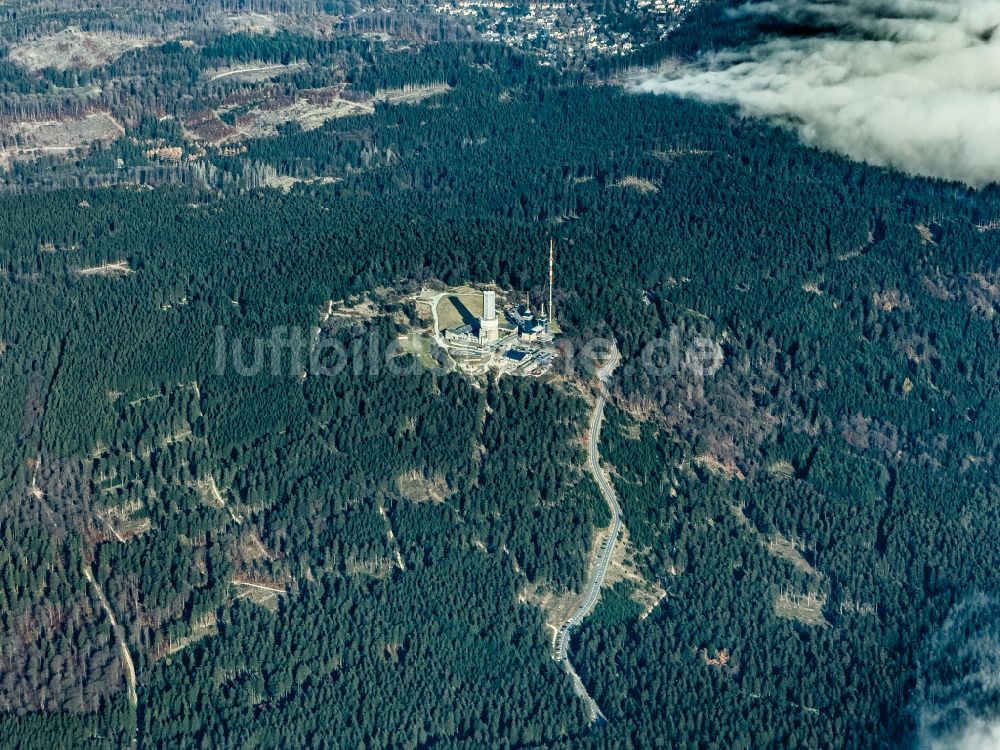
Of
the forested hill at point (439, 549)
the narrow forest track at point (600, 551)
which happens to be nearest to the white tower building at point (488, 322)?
the forested hill at point (439, 549)

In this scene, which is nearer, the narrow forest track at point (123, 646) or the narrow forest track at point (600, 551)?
the narrow forest track at point (123, 646)

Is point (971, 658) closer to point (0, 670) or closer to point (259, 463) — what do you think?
point (259, 463)

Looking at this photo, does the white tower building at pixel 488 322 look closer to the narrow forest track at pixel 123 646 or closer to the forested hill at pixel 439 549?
the forested hill at pixel 439 549

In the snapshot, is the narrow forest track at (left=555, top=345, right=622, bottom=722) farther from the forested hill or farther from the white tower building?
the white tower building

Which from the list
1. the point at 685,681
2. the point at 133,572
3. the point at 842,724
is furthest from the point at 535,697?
the point at 133,572

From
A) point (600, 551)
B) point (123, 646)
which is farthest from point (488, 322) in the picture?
point (123, 646)

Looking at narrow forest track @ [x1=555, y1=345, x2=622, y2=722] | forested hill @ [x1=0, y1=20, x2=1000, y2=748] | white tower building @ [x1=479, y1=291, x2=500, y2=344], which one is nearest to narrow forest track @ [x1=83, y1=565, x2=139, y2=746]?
forested hill @ [x1=0, y1=20, x2=1000, y2=748]

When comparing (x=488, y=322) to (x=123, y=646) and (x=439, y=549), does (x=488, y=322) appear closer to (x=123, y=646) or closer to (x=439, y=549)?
(x=439, y=549)
